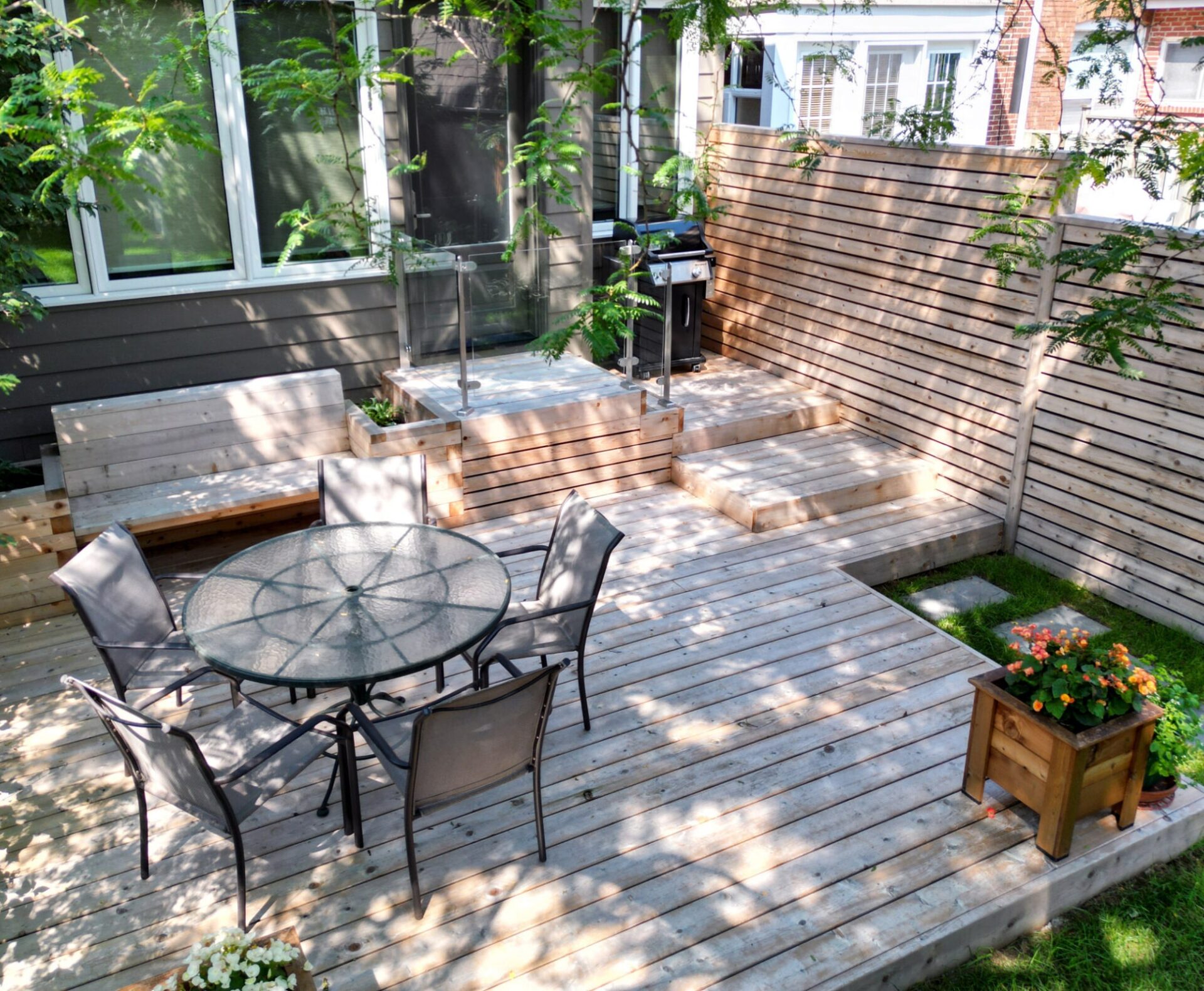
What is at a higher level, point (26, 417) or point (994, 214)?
point (994, 214)

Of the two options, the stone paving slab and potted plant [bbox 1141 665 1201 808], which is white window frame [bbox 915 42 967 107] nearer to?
the stone paving slab

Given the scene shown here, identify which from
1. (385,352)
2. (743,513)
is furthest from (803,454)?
(385,352)

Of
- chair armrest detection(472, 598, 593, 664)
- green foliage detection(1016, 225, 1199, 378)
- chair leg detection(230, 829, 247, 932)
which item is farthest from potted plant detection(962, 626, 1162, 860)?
chair leg detection(230, 829, 247, 932)

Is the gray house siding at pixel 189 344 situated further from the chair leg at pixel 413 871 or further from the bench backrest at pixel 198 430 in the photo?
the chair leg at pixel 413 871

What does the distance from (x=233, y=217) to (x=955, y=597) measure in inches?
184

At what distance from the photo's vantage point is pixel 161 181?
5.99m

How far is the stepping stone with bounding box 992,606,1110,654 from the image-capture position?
5.30 metres

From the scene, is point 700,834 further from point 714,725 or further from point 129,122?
point 129,122

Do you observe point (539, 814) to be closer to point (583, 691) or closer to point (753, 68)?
point (583, 691)

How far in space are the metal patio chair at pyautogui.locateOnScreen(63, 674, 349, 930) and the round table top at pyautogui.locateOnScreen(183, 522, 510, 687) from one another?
0.79 feet

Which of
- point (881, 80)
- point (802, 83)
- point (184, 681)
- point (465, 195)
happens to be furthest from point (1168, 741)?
point (881, 80)

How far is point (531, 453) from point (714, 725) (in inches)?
93.7

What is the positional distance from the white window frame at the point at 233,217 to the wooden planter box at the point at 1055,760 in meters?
4.17

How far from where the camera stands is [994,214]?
5.84 metres
